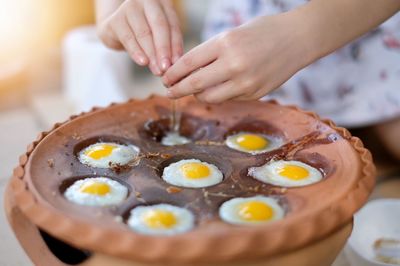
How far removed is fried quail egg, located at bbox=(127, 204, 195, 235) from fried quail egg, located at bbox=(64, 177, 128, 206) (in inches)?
1.6

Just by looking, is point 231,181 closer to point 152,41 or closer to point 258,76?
point 258,76

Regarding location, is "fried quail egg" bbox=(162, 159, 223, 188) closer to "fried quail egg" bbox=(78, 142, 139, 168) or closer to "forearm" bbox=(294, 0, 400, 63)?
"fried quail egg" bbox=(78, 142, 139, 168)

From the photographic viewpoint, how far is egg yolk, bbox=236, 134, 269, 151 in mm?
995

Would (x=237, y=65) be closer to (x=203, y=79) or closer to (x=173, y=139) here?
(x=203, y=79)

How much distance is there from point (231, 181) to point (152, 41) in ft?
0.87

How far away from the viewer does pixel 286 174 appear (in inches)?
35.2

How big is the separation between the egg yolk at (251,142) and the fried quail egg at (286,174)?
0.07 m

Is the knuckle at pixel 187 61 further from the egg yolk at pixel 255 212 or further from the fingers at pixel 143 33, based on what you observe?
the egg yolk at pixel 255 212

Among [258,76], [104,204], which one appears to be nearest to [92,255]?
[104,204]

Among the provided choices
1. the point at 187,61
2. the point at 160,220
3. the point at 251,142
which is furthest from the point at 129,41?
the point at 160,220

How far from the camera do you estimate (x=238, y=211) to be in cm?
80

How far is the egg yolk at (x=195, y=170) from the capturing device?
2.92 feet

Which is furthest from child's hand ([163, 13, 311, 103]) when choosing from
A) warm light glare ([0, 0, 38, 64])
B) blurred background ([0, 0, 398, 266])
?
warm light glare ([0, 0, 38, 64])

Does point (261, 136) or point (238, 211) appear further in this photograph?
point (261, 136)
